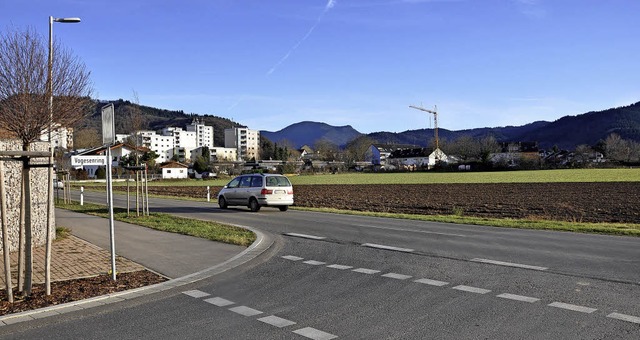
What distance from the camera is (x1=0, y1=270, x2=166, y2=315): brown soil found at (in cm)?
647

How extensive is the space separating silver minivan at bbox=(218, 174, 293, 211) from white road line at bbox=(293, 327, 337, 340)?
1664 cm

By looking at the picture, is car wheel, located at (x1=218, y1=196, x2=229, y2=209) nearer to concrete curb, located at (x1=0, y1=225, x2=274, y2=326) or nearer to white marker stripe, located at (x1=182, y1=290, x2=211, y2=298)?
concrete curb, located at (x1=0, y1=225, x2=274, y2=326)

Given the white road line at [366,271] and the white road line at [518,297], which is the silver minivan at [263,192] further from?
the white road line at [518,297]

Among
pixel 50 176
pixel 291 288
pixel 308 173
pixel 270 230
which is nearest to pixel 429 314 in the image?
pixel 291 288

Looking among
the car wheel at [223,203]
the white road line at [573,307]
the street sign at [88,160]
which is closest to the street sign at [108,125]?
the street sign at [88,160]

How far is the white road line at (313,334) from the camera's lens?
515 centimetres

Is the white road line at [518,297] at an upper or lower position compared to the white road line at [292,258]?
lower

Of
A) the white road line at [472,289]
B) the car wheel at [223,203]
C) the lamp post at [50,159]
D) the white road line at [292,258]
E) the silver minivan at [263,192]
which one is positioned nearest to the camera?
the lamp post at [50,159]

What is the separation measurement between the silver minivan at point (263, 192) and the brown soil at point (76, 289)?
A: 13.4 metres

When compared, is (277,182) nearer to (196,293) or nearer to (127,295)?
(196,293)

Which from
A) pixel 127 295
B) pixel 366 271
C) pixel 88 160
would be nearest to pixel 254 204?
pixel 88 160

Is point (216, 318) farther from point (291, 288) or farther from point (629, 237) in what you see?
point (629, 237)

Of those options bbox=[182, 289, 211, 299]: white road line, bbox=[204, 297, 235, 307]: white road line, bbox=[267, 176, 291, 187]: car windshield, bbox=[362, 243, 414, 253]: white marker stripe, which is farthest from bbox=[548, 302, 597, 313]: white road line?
bbox=[267, 176, 291, 187]: car windshield

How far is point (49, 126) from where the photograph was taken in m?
Answer: 10.6
